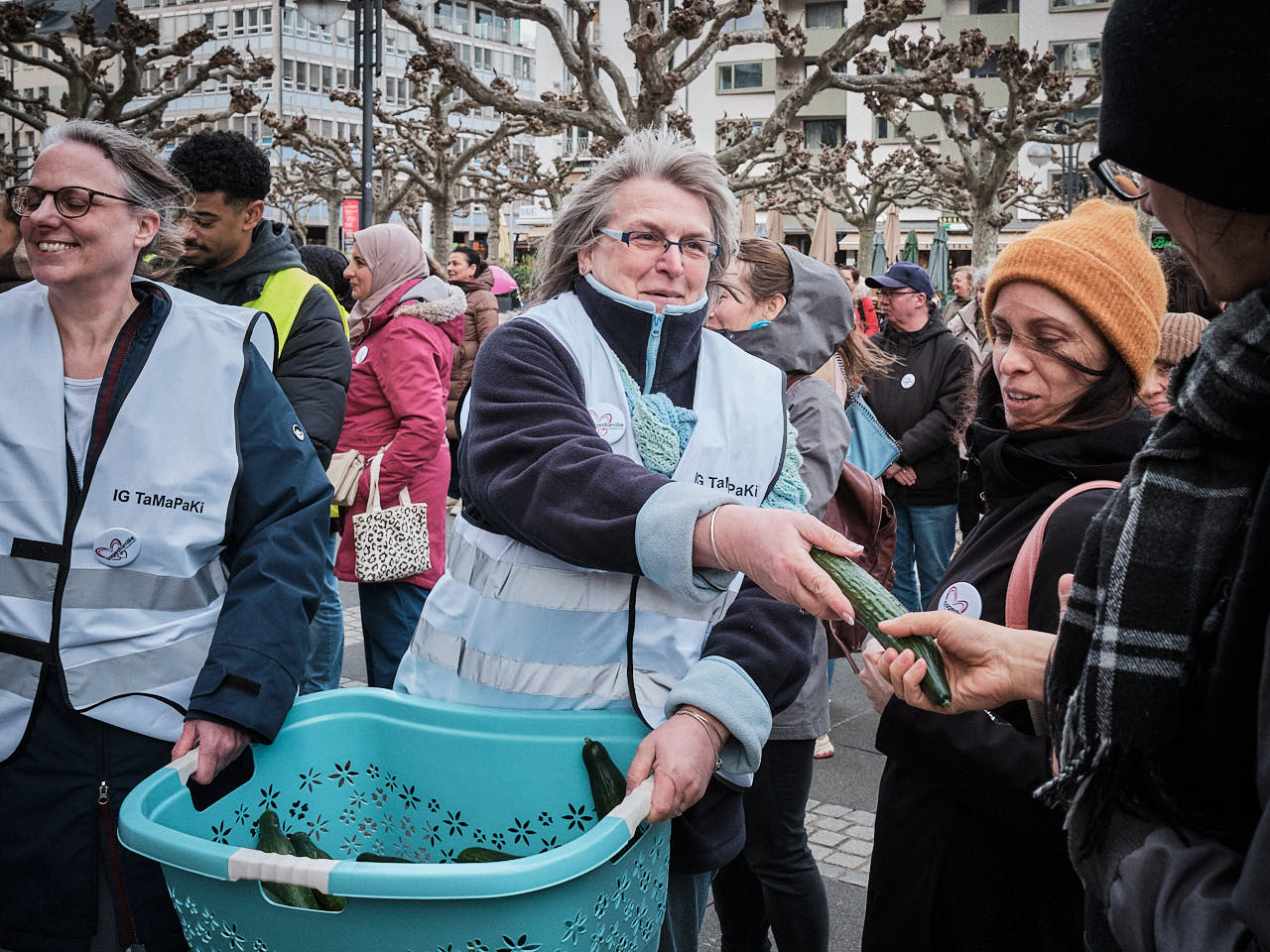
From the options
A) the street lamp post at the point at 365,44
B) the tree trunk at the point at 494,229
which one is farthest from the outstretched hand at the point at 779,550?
the tree trunk at the point at 494,229

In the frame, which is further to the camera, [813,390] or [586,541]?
[813,390]

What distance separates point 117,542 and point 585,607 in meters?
0.93

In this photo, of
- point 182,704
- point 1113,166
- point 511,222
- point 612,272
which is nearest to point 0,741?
point 182,704

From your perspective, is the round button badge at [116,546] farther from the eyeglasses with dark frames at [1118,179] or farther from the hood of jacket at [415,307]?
the hood of jacket at [415,307]

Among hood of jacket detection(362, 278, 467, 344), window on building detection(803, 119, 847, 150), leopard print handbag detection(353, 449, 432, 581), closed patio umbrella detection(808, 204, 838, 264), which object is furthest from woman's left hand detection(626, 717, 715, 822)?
window on building detection(803, 119, 847, 150)

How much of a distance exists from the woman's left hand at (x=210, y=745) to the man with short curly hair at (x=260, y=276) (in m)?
2.22

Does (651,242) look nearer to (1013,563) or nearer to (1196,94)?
(1013,563)

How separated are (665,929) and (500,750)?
1.81ft

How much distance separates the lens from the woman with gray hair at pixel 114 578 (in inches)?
89.9

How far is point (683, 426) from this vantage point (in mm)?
2258

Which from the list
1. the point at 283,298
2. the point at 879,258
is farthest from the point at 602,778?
the point at 879,258

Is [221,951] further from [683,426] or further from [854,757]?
[854,757]

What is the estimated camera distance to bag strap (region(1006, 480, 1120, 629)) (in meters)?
2.10

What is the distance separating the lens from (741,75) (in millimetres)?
54625
